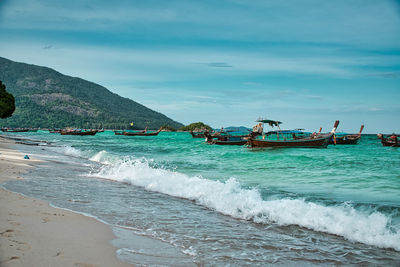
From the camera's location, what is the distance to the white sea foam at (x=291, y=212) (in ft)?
21.1

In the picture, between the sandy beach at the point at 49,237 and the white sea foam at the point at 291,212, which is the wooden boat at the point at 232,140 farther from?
the sandy beach at the point at 49,237

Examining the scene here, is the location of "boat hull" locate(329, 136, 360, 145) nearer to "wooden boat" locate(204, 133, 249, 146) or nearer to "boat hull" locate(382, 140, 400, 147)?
"boat hull" locate(382, 140, 400, 147)

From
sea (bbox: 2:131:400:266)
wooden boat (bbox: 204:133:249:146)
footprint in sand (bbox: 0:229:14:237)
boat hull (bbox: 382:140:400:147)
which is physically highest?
boat hull (bbox: 382:140:400:147)

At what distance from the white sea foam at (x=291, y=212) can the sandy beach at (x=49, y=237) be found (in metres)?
3.78

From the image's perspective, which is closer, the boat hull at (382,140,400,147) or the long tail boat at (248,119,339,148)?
the long tail boat at (248,119,339,148)

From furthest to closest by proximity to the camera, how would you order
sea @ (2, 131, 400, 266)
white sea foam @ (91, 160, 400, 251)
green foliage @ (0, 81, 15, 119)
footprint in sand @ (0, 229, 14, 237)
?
1. green foliage @ (0, 81, 15, 119)
2. white sea foam @ (91, 160, 400, 251)
3. sea @ (2, 131, 400, 266)
4. footprint in sand @ (0, 229, 14, 237)

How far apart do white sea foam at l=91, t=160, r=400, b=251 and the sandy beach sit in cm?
378

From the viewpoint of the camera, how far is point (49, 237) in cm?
463

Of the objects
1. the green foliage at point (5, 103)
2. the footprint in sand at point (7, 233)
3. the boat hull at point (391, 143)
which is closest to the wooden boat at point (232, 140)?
the boat hull at point (391, 143)

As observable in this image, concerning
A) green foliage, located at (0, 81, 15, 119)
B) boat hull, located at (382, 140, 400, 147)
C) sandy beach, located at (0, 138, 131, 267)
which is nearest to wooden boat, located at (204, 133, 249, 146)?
boat hull, located at (382, 140, 400, 147)

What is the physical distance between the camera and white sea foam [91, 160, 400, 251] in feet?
21.1

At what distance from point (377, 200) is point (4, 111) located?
181 feet

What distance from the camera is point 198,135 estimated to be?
100 meters

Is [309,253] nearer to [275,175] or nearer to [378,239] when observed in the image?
[378,239]
